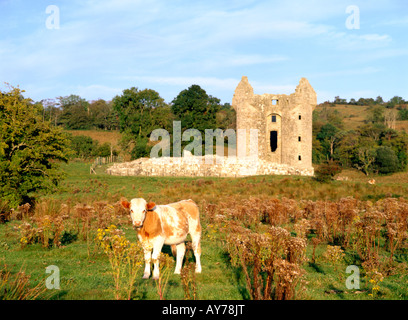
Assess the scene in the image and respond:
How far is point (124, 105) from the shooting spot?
60.7 m

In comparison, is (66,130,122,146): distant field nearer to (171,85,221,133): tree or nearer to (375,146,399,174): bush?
(171,85,221,133): tree

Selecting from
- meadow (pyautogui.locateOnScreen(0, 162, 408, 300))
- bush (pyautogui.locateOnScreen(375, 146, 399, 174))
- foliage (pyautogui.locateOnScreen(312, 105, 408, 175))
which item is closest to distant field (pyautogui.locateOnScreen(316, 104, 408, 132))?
foliage (pyautogui.locateOnScreen(312, 105, 408, 175))

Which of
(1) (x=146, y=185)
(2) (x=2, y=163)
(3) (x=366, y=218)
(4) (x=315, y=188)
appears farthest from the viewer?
(1) (x=146, y=185)

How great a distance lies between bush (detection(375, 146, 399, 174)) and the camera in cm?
5214

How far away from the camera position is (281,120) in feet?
156

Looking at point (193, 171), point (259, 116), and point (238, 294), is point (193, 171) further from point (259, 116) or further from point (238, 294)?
point (238, 294)

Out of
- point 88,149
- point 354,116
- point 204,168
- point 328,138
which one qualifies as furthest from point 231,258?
point 354,116

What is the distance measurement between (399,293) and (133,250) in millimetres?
5705

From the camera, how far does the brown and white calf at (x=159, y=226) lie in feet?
25.8

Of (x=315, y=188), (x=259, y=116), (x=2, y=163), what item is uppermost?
(x=259, y=116)

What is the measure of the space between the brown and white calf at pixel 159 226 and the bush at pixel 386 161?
49964 millimetres

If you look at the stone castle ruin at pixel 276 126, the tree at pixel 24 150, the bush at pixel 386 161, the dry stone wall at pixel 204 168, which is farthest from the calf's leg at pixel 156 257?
the bush at pixel 386 161

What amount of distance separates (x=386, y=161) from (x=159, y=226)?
170 ft
